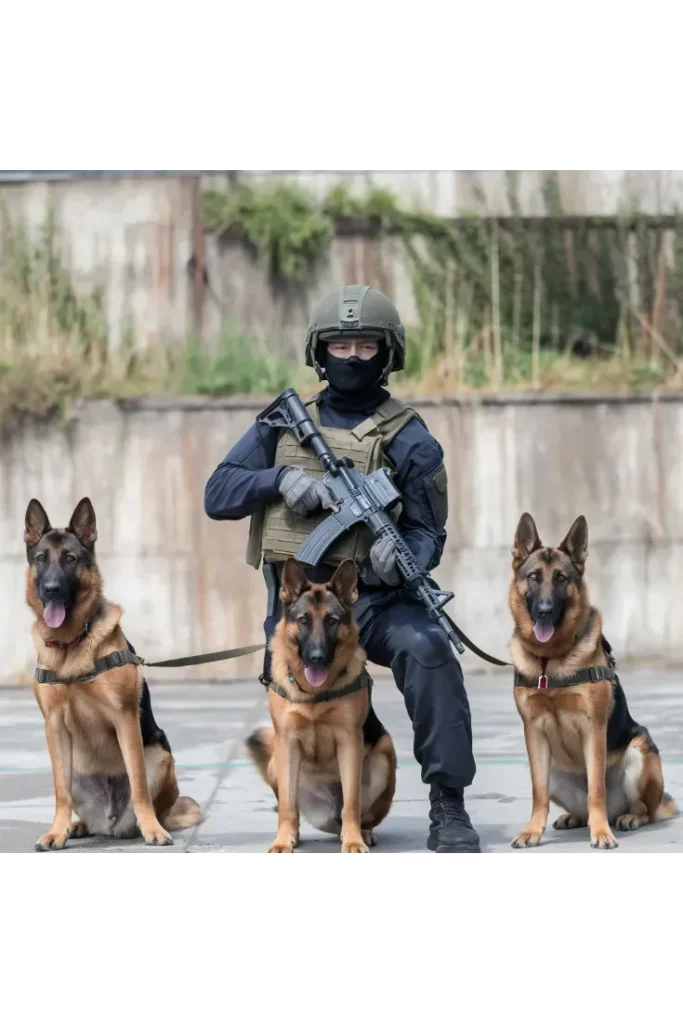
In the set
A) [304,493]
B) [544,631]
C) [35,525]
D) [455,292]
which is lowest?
[544,631]

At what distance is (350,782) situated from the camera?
5082 mm

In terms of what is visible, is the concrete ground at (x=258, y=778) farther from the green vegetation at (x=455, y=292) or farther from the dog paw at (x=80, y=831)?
the green vegetation at (x=455, y=292)

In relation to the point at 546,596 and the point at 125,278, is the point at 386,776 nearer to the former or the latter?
the point at 546,596

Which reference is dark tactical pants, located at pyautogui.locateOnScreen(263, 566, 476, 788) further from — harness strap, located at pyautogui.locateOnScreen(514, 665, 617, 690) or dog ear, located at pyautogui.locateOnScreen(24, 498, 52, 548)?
dog ear, located at pyautogui.locateOnScreen(24, 498, 52, 548)

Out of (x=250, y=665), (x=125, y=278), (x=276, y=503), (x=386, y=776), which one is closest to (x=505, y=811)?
(x=386, y=776)

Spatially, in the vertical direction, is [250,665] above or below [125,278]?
below

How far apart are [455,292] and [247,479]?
650 centimetres

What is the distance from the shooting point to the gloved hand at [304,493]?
520cm

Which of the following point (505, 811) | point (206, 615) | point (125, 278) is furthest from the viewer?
point (125, 278)

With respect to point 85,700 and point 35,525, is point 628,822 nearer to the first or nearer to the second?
point 85,700

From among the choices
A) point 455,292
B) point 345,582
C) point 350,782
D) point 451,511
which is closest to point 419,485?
point 345,582

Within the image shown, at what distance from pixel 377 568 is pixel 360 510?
8.7 inches

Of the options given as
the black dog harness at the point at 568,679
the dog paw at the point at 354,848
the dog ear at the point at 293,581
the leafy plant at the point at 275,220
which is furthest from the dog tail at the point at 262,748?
the leafy plant at the point at 275,220

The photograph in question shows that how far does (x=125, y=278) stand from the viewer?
447 inches
